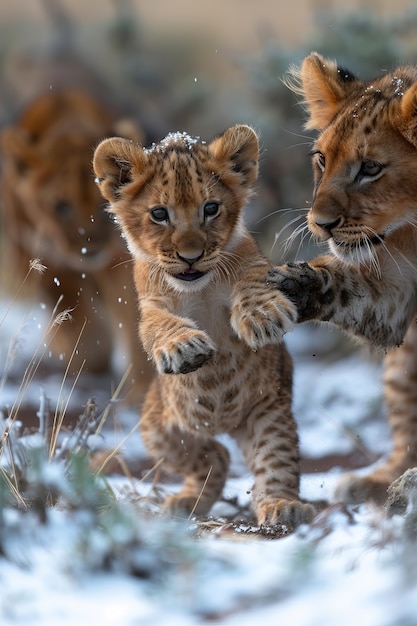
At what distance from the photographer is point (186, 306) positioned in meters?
4.77

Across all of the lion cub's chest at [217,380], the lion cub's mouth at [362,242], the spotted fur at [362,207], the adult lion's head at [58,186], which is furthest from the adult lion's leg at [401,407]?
the adult lion's head at [58,186]

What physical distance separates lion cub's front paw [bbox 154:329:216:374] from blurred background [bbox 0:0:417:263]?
54.4 inches

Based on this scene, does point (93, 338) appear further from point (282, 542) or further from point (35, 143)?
point (282, 542)

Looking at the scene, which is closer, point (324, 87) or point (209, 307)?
point (209, 307)

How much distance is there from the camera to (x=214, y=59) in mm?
18609

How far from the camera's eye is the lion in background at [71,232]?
8547 millimetres

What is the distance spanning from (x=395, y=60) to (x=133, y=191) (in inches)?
198

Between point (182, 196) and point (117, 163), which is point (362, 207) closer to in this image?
point (182, 196)

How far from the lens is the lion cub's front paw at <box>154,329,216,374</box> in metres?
4.10

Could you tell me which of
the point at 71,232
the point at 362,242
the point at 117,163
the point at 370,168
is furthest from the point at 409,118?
the point at 71,232

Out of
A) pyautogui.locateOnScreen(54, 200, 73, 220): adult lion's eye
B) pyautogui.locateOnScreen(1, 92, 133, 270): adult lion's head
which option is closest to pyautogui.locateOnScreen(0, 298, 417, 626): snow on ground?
pyautogui.locateOnScreen(1, 92, 133, 270): adult lion's head

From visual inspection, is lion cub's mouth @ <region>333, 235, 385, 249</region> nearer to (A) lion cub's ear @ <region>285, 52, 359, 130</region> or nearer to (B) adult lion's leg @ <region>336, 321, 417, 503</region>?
(A) lion cub's ear @ <region>285, 52, 359, 130</region>

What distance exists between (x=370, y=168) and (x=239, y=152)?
2.22ft

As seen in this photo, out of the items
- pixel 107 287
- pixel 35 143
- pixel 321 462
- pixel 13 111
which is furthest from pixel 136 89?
pixel 321 462
